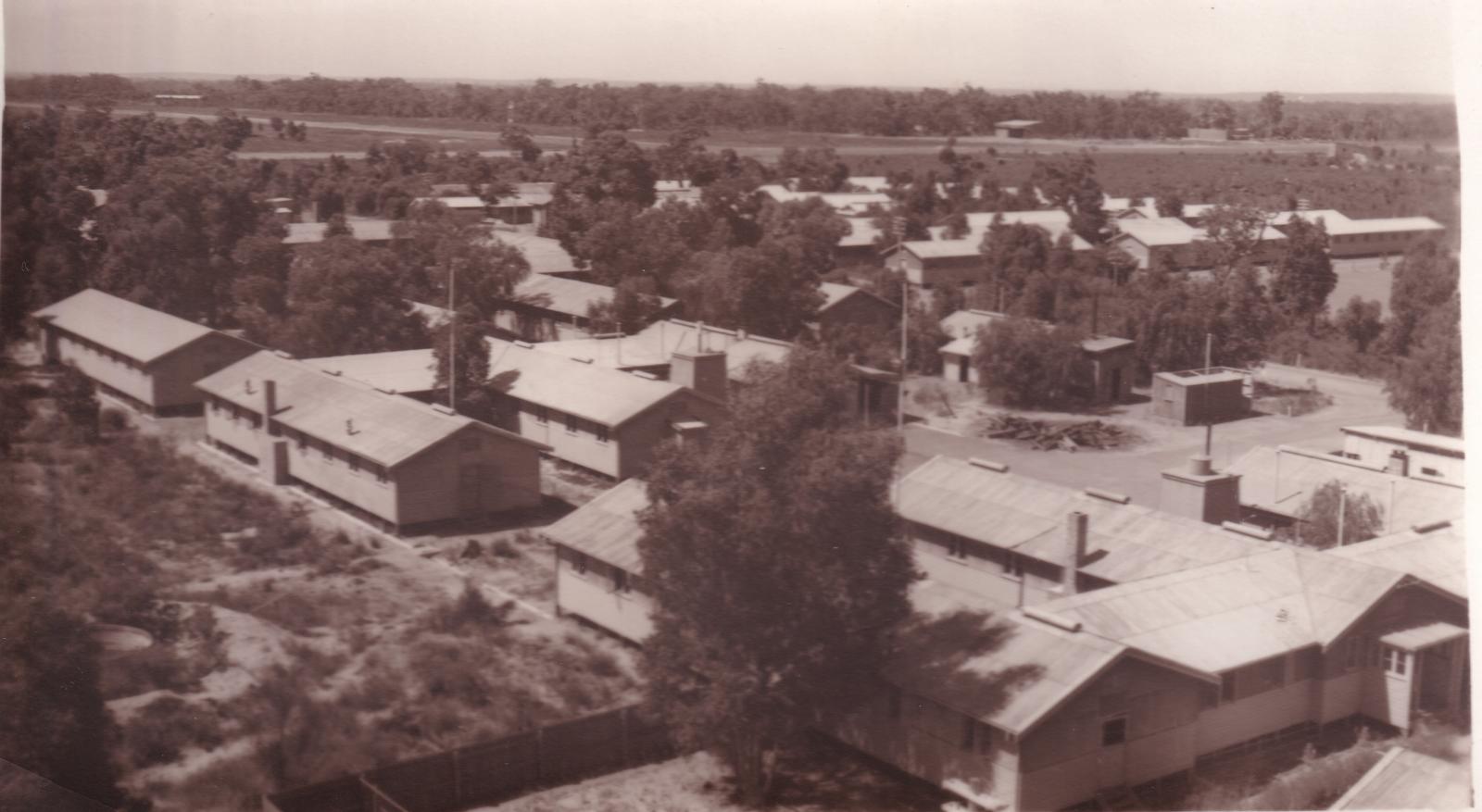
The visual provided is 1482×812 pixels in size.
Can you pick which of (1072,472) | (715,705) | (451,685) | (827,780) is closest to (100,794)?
(451,685)

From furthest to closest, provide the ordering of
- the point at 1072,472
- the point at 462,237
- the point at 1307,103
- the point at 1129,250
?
the point at 1129,250 < the point at 462,237 < the point at 1072,472 < the point at 1307,103

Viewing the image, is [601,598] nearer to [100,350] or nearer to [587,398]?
[587,398]

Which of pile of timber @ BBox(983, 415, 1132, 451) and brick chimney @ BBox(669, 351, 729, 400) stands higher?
brick chimney @ BBox(669, 351, 729, 400)

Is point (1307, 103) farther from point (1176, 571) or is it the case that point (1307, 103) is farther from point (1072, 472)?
point (1176, 571)

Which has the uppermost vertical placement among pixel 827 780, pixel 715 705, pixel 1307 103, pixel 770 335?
pixel 1307 103

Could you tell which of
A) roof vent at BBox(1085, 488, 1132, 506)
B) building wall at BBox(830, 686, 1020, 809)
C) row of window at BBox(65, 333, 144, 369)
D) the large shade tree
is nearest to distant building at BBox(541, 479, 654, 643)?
the large shade tree

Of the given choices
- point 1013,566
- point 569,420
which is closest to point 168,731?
point 1013,566

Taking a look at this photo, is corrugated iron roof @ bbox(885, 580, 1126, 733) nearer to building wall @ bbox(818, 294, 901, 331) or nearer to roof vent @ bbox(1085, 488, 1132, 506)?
roof vent @ bbox(1085, 488, 1132, 506)
